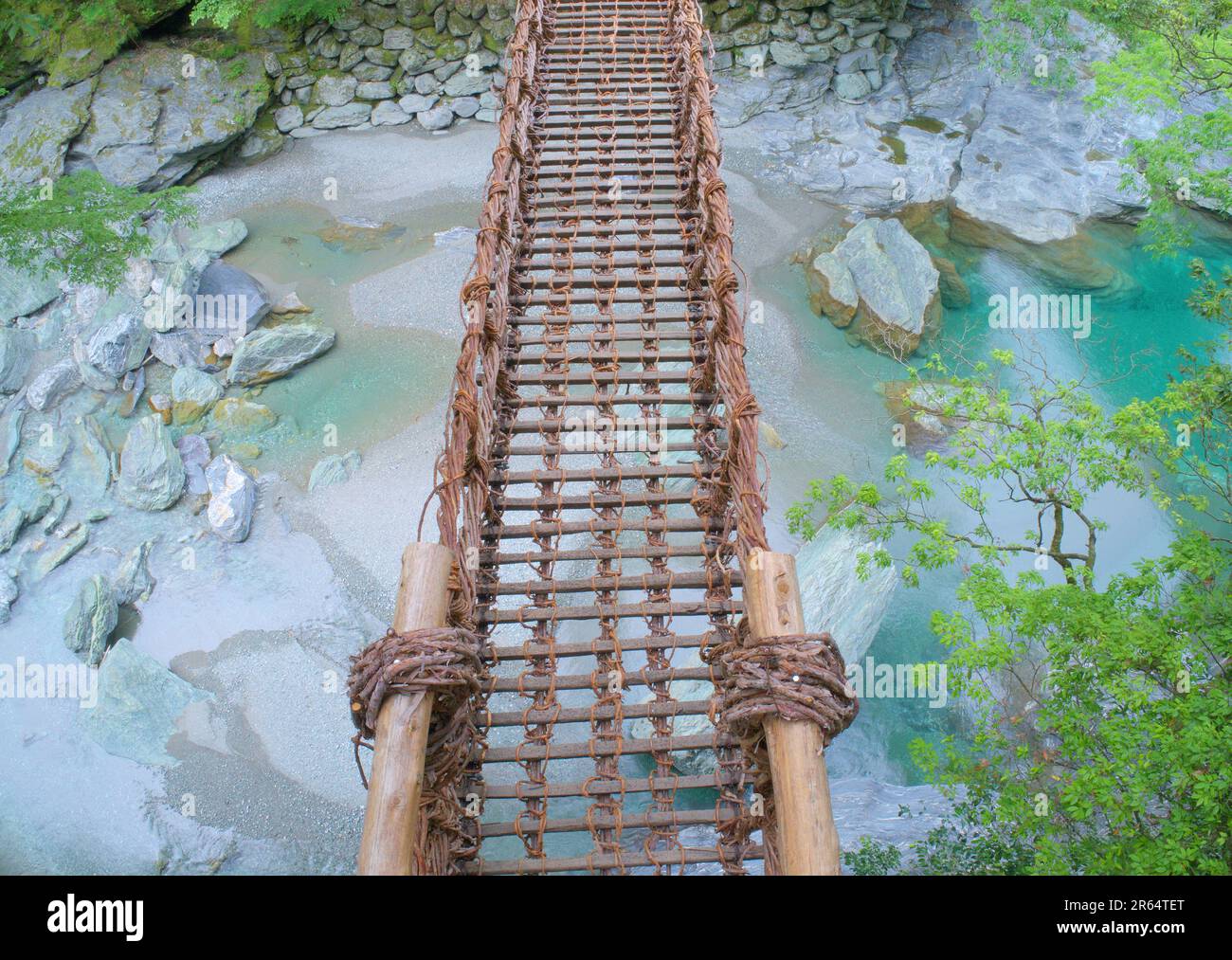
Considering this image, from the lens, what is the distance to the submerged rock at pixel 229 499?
22.5ft

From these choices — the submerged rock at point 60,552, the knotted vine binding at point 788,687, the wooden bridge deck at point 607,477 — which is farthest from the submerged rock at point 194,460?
the knotted vine binding at point 788,687

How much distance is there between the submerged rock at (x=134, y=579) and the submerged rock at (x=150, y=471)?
474 mm

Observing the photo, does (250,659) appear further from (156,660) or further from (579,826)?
(579,826)

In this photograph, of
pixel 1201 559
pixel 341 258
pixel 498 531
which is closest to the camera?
pixel 498 531

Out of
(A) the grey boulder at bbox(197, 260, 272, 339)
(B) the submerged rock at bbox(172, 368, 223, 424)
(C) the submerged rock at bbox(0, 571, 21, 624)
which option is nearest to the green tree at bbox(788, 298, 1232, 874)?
(B) the submerged rock at bbox(172, 368, 223, 424)

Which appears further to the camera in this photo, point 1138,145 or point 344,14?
point 344,14

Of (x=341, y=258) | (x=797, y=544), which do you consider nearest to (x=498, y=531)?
(x=797, y=544)

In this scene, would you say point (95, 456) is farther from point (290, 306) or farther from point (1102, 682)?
point (1102, 682)

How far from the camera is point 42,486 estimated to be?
718cm

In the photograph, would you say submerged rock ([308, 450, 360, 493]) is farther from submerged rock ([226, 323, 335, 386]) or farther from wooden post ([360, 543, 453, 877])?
wooden post ([360, 543, 453, 877])

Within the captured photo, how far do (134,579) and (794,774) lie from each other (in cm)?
649

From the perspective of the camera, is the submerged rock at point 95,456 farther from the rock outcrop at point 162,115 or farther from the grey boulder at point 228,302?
the rock outcrop at point 162,115

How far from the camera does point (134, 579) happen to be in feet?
22.0

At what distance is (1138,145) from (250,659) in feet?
23.8
